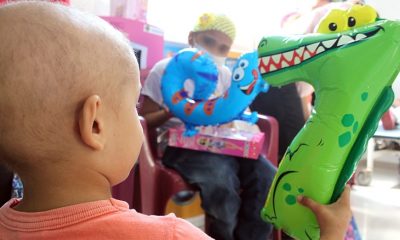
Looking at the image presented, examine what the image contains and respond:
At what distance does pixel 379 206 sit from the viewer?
1.99 meters

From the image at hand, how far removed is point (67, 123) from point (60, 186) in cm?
8

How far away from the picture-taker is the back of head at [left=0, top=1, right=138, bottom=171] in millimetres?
415

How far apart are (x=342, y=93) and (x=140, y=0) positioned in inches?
43.3

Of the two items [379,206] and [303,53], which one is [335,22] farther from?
[379,206]

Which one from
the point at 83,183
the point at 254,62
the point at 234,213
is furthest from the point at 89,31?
the point at 234,213

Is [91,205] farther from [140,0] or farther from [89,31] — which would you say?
[140,0]

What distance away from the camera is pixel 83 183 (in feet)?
1.55

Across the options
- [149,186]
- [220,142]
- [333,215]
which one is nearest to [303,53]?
[333,215]

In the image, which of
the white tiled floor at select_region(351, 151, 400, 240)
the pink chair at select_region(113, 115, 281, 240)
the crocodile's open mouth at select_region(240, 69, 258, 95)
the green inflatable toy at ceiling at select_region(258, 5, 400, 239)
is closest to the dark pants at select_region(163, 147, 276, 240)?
the pink chair at select_region(113, 115, 281, 240)

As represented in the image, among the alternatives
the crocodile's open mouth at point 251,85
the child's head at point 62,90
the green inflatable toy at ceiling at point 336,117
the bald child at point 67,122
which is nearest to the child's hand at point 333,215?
the green inflatable toy at ceiling at point 336,117

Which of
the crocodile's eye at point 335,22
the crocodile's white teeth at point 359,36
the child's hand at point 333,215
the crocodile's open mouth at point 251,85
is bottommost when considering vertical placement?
the child's hand at point 333,215

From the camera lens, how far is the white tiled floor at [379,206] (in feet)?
5.41

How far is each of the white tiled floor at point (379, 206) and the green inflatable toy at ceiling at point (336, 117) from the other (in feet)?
3.29

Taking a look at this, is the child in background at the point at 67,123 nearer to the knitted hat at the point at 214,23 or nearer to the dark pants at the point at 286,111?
the knitted hat at the point at 214,23
